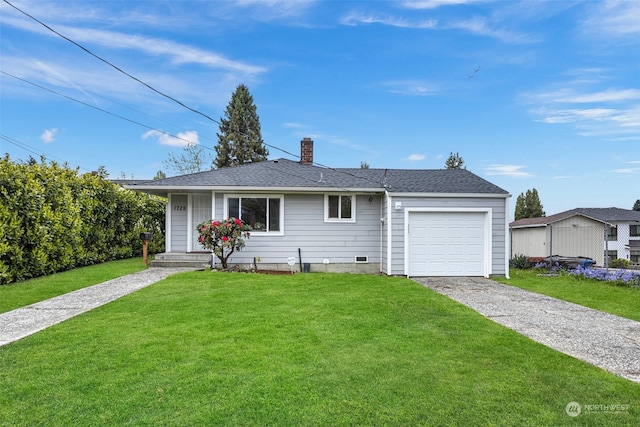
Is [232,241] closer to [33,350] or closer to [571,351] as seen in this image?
[33,350]

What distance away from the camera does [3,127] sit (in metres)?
16.8

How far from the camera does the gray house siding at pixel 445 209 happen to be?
1062 cm

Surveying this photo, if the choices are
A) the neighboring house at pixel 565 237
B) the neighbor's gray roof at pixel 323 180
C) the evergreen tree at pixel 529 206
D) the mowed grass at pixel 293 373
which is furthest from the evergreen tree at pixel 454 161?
the mowed grass at pixel 293 373

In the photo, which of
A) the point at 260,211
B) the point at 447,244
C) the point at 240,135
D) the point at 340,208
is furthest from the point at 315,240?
the point at 240,135

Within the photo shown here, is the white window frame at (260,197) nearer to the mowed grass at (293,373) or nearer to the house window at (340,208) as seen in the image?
the house window at (340,208)

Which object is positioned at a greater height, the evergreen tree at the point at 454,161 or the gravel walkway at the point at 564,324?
the evergreen tree at the point at 454,161

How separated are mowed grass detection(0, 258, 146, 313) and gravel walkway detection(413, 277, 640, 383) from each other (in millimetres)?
8083

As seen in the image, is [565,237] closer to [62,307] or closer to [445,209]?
[445,209]

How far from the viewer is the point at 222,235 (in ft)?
33.7

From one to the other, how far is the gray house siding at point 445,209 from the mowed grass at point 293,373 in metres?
4.69

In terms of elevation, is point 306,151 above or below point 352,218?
above

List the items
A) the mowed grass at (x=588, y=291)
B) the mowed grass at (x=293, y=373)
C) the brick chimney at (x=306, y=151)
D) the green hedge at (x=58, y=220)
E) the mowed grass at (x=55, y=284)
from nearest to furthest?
the mowed grass at (x=293, y=373), the mowed grass at (x=55, y=284), the mowed grass at (x=588, y=291), the green hedge at (x=58, y=220), the brick chimney at (x=306, y=151)

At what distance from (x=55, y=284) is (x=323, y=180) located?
24.9ft

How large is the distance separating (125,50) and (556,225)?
2093 cm
